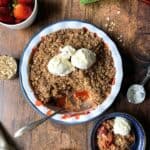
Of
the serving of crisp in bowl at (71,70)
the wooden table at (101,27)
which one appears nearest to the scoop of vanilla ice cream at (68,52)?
the serving of crisp in bowl at (71,70)

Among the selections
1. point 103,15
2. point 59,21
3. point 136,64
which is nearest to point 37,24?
point 59,21

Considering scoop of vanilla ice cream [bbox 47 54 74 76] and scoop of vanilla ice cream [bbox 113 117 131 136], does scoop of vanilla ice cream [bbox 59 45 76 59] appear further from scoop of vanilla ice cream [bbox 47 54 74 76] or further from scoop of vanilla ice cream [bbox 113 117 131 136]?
scoop of vanilla ice cream [bbox 113 117 131 136]

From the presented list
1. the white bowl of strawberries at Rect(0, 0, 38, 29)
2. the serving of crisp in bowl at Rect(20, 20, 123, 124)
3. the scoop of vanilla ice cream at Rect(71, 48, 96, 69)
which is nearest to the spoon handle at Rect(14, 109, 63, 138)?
the serving of crisp in bowl at Rect(20, 20, 123, 124)

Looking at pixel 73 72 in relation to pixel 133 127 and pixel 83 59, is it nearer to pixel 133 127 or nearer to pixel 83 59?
pixel 83 59

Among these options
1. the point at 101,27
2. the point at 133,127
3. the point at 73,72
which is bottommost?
the point at 133,127

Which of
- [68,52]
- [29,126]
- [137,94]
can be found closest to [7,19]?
[68,52]

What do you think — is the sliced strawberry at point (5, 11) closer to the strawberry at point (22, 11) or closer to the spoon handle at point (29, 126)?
the strawberry at point (22, 11)
